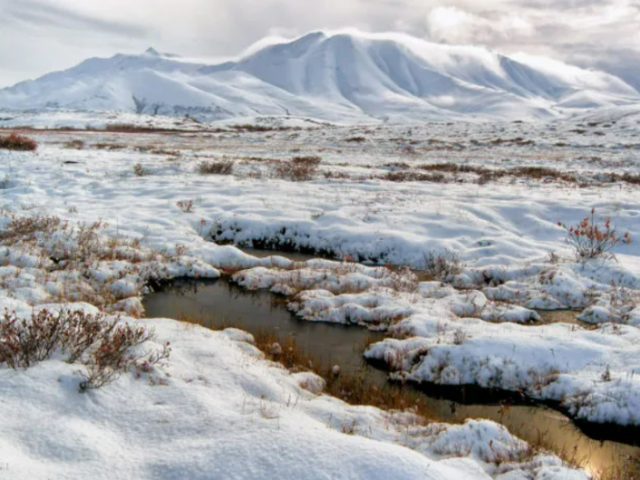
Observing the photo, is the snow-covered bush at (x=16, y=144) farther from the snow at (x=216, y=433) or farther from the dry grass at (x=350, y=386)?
the snow at (x=216, y=433)

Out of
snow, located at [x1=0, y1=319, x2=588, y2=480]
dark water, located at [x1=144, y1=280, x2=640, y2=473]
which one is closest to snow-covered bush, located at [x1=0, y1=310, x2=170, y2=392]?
snow, located at [x1=0, y1=319, x2=588, y2=480]

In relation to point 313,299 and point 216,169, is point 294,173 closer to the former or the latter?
point 216,169

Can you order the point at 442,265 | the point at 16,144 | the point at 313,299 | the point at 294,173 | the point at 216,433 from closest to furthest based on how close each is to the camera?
the point at 216,433 < the point at 313,299 < the point at 442,265 < the point at 294,173 < the point at 16,144

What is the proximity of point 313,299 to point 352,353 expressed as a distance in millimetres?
1937

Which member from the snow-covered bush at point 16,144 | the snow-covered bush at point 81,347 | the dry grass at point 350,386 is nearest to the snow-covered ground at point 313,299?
the snow-covered bush at point 81,347

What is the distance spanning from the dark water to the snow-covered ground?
0.29 meters

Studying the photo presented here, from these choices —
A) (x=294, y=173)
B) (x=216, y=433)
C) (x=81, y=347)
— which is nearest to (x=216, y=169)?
(x=294, y=173)

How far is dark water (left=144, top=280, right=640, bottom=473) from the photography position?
220 inches

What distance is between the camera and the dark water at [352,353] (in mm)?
5582

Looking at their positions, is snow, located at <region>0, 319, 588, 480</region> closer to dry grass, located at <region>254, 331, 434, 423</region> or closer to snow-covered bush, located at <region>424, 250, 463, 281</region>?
dry grass, located at <region>254, 331, 434, 423</region>

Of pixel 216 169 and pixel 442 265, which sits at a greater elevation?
pixel 216 169

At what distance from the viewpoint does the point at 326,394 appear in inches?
245

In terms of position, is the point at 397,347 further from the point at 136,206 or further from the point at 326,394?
the point at 136,206

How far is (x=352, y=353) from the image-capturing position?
25.3ft
